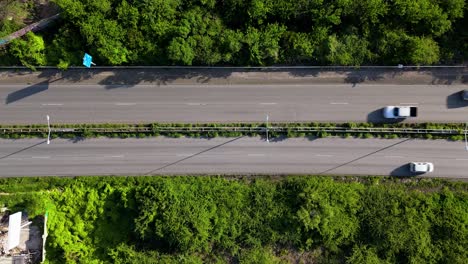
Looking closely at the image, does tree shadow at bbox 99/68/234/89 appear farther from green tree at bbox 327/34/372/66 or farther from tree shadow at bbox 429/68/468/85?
tree shadow at bbox 429/68/468/85

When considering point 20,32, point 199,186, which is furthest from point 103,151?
point 20,32

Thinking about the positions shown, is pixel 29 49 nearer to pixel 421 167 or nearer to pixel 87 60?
pixel 87 60

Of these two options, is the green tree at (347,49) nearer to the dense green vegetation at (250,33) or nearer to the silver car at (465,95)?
the dense green vegetation at (250,33)

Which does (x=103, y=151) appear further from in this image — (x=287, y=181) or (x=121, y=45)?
(x=287, y=181)

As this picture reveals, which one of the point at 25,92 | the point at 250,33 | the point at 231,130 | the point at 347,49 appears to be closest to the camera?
the point at 250,33

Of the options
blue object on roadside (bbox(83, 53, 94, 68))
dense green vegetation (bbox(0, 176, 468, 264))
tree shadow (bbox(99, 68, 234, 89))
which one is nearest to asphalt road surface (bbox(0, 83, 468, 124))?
tree shadow (bbox(99, 68, 234, 89))

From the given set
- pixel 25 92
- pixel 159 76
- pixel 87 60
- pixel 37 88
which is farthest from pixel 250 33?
pixel 25 92
